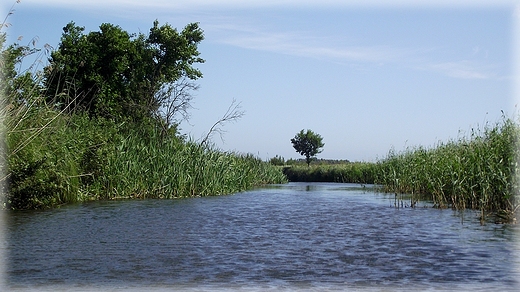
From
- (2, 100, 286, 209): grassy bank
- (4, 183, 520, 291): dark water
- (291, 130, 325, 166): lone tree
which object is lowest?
(4, 183, 520, 291): dark water

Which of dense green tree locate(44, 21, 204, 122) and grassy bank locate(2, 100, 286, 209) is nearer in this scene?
grassy bank locate(2, 100, 286, 209)

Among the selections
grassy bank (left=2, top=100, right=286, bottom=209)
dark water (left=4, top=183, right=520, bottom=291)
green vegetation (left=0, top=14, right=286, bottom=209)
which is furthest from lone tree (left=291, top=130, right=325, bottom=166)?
dark water (left=4, top=183, right=520, bottom=291)

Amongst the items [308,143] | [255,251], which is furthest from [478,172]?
[308,143]

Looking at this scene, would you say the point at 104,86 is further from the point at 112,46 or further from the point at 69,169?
the point at 69,169

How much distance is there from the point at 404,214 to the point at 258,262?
739 centimetres

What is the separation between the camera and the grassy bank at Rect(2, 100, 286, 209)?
13.5 meters

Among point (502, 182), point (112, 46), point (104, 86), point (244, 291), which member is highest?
point (112, 46)

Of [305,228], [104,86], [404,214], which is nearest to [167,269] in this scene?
[305,228]

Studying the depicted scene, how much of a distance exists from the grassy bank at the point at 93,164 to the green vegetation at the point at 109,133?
1.2 inches

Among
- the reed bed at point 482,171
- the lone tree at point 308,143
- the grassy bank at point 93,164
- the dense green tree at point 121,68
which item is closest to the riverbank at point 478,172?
the reed bed at point 482,171

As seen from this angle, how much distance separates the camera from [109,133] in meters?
19.2

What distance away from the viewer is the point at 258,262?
7.88 metres

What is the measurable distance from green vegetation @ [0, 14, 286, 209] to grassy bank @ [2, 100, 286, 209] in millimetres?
30

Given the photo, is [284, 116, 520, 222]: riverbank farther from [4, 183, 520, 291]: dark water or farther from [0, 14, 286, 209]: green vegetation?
[0, 14, 286, 209]: green vegetation
